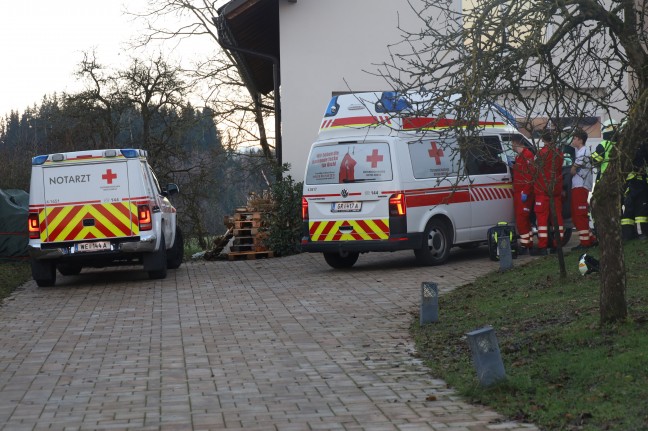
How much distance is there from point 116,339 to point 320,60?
44.5ft

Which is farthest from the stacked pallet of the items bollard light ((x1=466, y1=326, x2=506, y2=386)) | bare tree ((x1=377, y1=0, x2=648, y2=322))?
bollard light ((x1=466, y1=326, x2=506, y2=386))

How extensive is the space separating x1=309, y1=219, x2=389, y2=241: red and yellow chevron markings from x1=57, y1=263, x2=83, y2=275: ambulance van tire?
4805mm

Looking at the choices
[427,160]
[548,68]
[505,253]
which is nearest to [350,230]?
[427,160]

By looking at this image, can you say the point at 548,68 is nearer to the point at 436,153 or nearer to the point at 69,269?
the point at 436,153

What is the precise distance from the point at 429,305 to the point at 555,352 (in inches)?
115

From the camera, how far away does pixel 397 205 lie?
17406 millimetres

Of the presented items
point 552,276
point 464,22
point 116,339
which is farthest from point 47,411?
point 552,276

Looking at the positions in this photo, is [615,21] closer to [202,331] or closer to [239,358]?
[239,358]

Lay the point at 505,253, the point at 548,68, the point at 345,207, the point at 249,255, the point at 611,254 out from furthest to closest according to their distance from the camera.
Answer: the point at 249,255, the point at 345,207, the point at 505,253, the point at 611,254, the point at 548,68

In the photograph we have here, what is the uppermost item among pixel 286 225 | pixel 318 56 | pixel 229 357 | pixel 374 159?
pixel 318 56

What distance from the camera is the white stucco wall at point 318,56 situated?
24141mm

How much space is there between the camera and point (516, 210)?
18.3 meters

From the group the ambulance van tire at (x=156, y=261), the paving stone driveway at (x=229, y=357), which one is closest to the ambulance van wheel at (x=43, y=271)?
the paving stone driveway at (x=229, y=357)

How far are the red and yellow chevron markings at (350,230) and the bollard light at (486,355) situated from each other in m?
9.57
